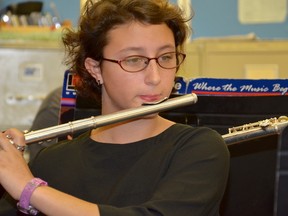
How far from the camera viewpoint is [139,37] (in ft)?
4.09

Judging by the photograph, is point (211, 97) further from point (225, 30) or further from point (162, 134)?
point (225, 30)

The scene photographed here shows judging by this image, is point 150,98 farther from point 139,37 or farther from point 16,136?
point 16,136

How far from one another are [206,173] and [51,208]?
0.28 metres

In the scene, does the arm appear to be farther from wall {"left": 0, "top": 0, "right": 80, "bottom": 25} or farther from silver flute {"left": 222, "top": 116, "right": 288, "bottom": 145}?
wall {"left": 0, "top": 0, "right": 80, "bottom": 25}

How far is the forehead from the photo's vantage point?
1.24m

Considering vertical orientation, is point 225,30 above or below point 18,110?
above

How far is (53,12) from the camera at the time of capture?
3.85m

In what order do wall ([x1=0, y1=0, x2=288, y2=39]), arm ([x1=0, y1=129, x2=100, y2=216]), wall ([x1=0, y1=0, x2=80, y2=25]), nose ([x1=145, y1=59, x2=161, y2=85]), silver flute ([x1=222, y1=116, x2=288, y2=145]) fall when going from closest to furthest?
arm ([x1=0, y1=129, x2=100, y2=216]) → nose ([x1=145, y1=59, x2=161, y2=85]) → silver flute ([x1=222, y1=116, x2=288, y2=145]) → wall ([x1=0, y1=0, x2=288, y2=39]) → wall ([x1=0, y1=0, x2=80, y2=25])

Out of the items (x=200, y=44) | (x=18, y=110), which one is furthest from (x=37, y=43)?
(x=200, y=44)

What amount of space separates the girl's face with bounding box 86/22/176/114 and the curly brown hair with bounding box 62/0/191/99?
0.06ft

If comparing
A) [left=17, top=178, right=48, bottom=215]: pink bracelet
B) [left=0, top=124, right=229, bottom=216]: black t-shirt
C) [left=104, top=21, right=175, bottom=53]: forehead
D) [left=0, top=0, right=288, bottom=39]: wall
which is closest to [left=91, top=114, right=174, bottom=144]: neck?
[left=0, top=124, right=229, bottom=216]: black t-shirt

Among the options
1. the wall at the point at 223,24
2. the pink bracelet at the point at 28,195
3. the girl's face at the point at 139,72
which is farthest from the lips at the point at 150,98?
the wall at the point at 223,24

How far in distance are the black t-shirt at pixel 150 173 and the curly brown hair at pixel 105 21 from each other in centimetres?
19

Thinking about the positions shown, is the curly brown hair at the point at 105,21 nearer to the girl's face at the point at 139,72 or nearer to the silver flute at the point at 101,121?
the girl's face at the point at 139,72
